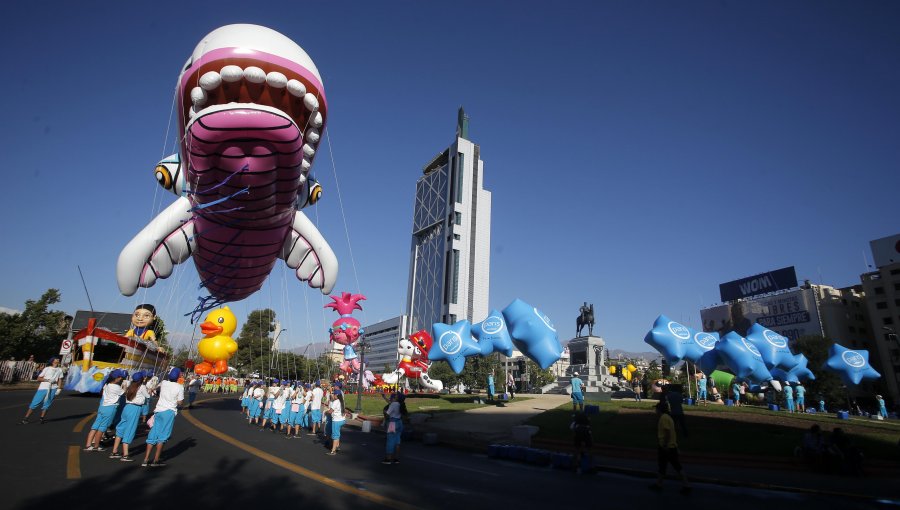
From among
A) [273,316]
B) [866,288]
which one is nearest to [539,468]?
[273,316]

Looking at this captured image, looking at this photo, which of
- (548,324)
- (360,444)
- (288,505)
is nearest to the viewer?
(288,505)

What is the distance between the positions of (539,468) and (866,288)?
8250 cm

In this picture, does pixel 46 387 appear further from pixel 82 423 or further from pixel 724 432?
pixel 724 432

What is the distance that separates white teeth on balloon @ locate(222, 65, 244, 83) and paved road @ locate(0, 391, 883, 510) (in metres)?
7.08

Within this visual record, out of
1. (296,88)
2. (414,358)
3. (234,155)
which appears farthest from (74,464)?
(414,358)

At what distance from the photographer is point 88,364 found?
77.5 ft

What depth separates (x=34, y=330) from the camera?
3350 cm

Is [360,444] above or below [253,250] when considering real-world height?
below

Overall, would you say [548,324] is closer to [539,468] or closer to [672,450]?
[539,468]

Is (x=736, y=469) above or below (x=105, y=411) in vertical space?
below

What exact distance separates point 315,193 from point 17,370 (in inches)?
1512

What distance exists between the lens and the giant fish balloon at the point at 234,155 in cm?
867

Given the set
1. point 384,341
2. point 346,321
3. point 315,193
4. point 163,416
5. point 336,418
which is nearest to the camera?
point 163,416

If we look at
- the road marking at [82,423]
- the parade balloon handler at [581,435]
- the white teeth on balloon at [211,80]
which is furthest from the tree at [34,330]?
the parade balloon handler at [581,435]
